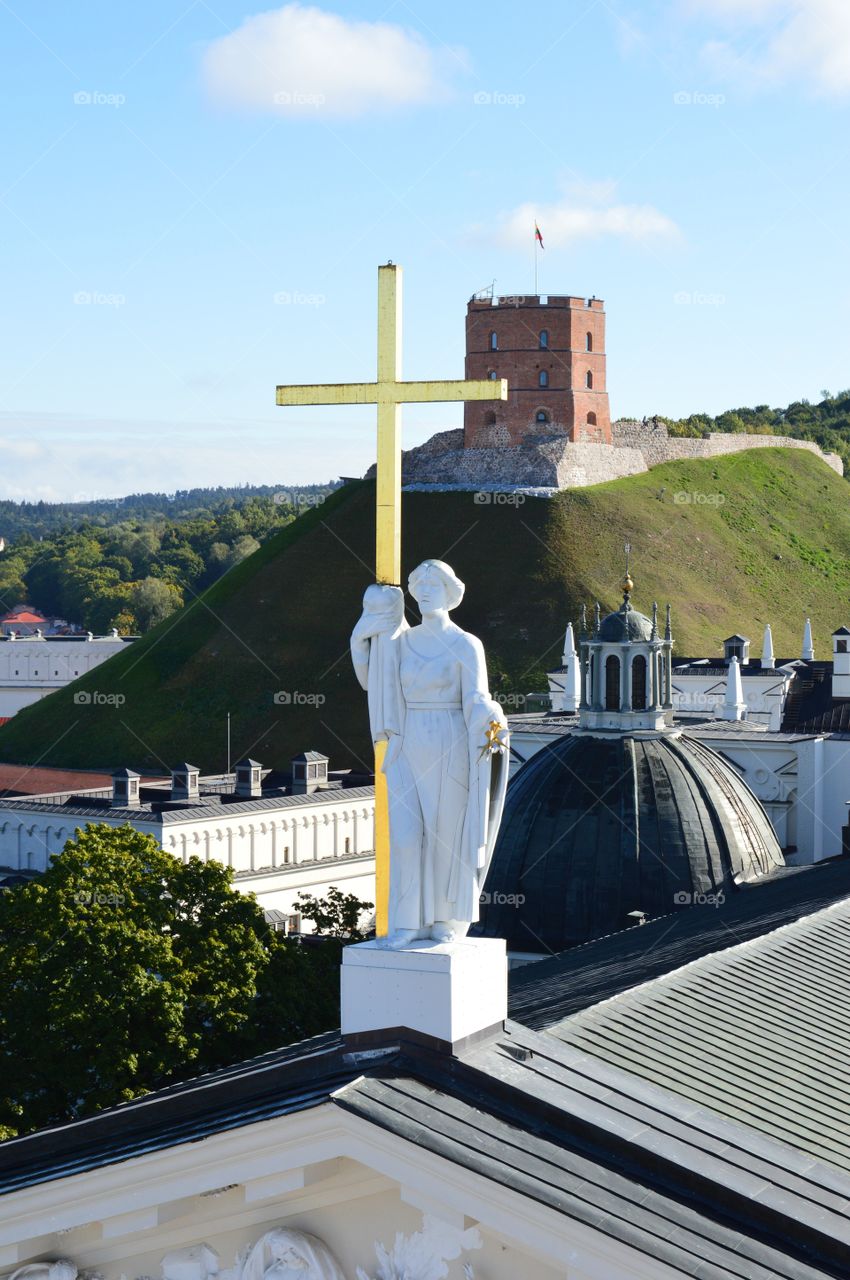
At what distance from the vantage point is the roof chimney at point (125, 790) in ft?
226

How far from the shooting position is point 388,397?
34.1 feet

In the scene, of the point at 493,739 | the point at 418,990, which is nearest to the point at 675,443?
the point at 493,739

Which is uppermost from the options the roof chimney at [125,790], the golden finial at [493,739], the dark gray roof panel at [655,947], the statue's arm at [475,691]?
the statue's arm at [475,691]

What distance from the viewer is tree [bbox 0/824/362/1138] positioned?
102ft

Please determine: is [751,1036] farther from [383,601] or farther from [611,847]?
[611,847]

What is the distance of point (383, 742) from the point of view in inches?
380

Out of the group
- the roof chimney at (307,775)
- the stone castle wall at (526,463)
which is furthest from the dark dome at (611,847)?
the stone castle wall at (526,463)

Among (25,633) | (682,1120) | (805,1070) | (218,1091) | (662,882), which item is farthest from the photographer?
(25,633)

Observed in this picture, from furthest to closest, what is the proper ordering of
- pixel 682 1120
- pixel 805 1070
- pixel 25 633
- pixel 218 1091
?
pixel 25 633, pixel 805 1070, pixel 682 1120, pixel 218 1091

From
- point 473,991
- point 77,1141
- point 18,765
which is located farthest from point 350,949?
point 18,765

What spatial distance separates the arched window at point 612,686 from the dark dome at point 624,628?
0.58 m

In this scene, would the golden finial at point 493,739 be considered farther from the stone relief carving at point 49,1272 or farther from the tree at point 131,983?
the tree at point 131,983

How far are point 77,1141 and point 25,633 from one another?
19077 cm

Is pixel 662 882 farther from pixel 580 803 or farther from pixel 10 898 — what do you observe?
pixel 10 898
